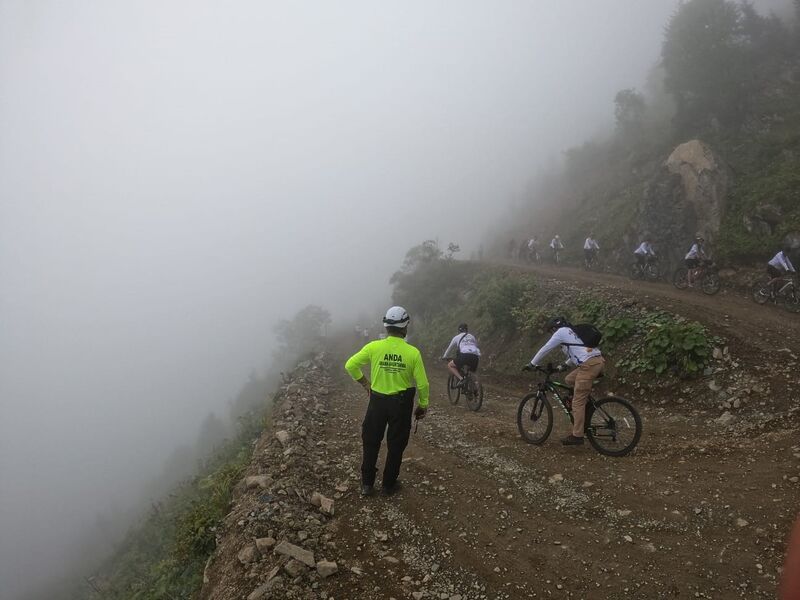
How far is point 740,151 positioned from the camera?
2102cm

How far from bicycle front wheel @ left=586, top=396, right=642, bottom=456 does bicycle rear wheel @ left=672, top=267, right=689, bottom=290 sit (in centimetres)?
1240

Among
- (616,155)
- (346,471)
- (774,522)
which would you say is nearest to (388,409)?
(346,471)

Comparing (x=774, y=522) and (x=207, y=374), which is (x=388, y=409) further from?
(x=207, y=374)

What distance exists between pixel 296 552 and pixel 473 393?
755 centimetres

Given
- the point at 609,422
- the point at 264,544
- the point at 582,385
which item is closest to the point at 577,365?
the point at 582,385

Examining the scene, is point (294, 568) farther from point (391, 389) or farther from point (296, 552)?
point (391, 389)

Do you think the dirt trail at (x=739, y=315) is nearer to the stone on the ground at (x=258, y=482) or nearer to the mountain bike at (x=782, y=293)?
the mountain bike at (x=782, y=293)

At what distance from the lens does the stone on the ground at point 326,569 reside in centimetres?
464

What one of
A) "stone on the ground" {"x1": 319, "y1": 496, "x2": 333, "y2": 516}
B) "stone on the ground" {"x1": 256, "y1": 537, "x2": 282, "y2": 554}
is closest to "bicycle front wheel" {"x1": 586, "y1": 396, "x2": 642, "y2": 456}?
"stone on the ground" {"x1": 319, "y1": 496, "x2": 333, "y2": 516}

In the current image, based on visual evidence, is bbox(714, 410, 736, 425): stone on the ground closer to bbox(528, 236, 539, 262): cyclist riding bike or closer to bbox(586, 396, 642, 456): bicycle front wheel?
bbox(586, 396, 642, 456): bicycle front wheel

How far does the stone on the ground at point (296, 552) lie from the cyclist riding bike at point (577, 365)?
4668mm

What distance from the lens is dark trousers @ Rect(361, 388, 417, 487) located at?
20.0ft

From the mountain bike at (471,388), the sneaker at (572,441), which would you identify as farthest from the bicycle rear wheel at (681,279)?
the sneaker at (572,441)

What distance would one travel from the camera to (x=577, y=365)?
24.5 ft
